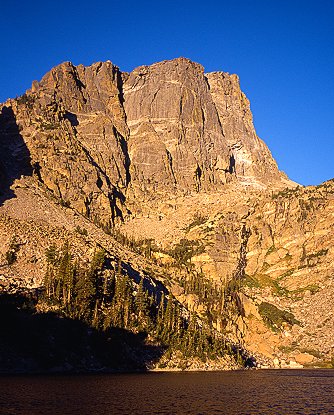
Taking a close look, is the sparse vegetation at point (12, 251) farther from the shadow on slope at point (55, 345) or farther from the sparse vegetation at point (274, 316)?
the sparse vegetation at point (274, 316)

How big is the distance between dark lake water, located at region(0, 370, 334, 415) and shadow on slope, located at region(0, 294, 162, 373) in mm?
12733

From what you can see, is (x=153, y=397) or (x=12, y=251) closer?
(x=153, y=397)

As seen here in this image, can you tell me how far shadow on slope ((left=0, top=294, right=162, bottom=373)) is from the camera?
8753 cm

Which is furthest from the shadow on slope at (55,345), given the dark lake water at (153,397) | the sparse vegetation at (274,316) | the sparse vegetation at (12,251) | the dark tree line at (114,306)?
the sparse vegetation at (274,316)

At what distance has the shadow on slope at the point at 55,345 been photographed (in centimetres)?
8753

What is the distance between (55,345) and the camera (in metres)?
93.0

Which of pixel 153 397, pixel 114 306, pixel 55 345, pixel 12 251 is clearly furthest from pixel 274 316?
pixel 153 397

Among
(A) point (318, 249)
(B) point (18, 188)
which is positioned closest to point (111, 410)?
(B) point (18, 188)

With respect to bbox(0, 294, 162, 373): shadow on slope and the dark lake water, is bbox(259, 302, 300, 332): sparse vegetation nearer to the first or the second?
bbox(0, 294, 162, 373): shadow on slope

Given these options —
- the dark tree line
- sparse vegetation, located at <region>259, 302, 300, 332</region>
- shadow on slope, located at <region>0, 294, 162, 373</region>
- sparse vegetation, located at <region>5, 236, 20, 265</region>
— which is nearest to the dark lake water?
shadow on slope, located at <region>0, 294, 162, 373</region>

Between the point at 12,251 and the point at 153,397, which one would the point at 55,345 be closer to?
the point at 153,397

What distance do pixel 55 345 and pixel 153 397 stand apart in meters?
37.9

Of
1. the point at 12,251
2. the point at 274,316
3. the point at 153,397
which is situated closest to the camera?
the point at 153,397

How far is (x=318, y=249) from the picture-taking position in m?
199
